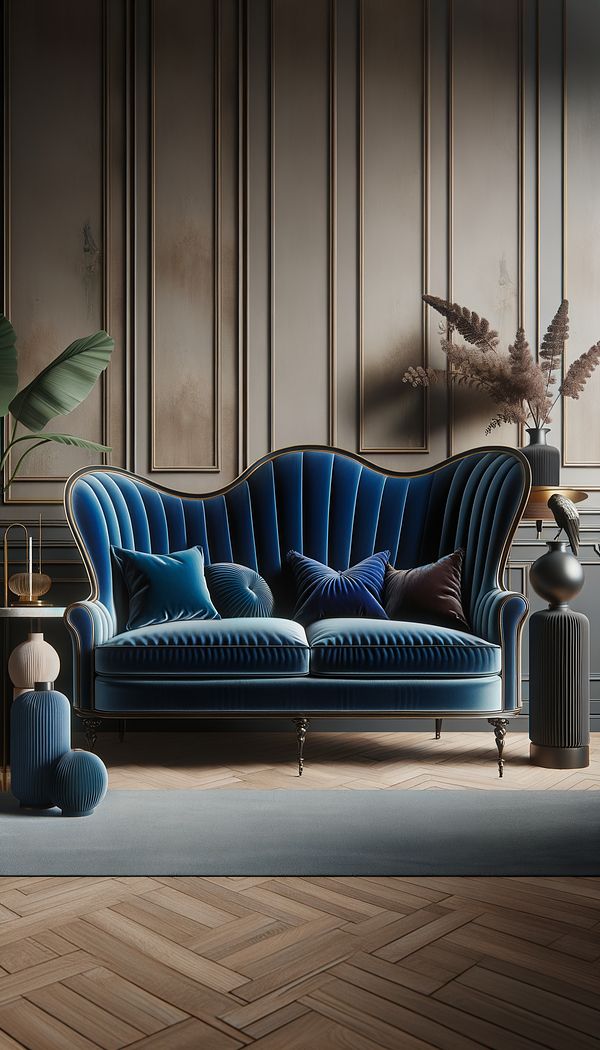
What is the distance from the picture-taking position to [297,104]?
3.27 metres

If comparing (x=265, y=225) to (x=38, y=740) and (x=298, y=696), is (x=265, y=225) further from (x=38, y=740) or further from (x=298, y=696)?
(x=38, y=740)

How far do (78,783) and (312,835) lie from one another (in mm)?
558

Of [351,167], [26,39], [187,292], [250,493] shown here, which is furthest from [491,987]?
[26,39]

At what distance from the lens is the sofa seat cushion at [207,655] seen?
2.39 metres

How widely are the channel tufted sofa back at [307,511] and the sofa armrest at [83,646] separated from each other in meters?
0.44

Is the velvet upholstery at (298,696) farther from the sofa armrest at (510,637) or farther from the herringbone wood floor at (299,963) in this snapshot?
the herringbone wood floor at (299,963)

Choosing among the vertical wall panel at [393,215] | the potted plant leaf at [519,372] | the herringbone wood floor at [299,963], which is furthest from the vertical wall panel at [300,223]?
the herringbone wood floor at [299,963]

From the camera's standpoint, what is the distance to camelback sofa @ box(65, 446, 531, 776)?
238cm

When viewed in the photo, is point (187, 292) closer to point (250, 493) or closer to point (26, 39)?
point (250, 493)

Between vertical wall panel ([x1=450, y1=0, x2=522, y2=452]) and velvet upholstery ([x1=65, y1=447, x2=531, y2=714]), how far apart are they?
575mm

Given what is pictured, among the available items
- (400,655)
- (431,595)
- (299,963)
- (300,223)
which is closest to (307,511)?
(431,595)

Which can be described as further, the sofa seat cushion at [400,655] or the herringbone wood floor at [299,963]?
the sofa seat cushion at [400,655]

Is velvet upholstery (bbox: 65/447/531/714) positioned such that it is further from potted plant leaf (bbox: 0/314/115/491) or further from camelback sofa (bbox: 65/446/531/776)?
potted plant leaf (bbox: 0/314/115/491)

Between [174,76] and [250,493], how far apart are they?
5.76 feet
